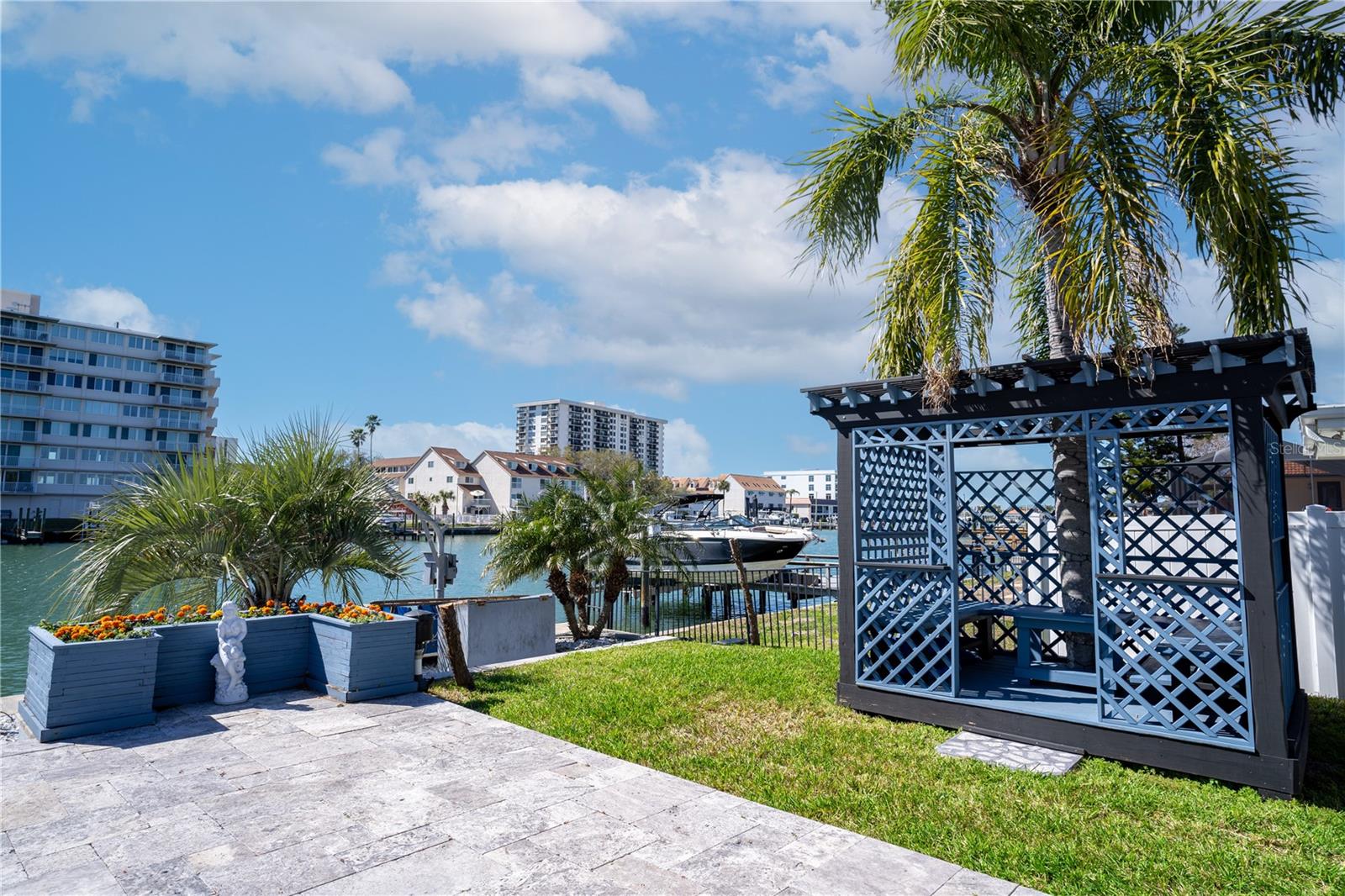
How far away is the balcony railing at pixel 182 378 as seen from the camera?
62.9 meters

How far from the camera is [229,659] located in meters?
6.84

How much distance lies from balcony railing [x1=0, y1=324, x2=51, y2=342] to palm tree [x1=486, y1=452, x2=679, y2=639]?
6354 centimetres

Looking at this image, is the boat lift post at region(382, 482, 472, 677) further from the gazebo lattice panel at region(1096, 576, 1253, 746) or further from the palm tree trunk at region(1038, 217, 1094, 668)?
the palm tree trunk at region(1038, 217, 1094, 668)

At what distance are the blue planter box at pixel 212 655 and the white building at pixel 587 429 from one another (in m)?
159

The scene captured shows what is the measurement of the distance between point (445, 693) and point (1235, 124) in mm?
8654

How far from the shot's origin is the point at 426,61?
382 inches

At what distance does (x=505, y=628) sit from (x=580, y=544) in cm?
227

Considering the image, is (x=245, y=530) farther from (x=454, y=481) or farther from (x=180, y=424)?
(x=454, y=481)

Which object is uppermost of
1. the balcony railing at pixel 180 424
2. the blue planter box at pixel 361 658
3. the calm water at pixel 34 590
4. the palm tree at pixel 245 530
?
the balcony railing at pixel 180 424

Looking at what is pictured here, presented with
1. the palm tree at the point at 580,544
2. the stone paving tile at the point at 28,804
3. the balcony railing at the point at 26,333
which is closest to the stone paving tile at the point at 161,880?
the stone paving tile at the point at 28,804

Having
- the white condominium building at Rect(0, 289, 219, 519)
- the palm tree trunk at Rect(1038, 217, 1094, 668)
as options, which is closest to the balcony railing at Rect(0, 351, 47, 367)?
the white condominium building at Rect(0, 289, 219, 519)

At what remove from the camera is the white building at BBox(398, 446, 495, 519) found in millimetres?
95500

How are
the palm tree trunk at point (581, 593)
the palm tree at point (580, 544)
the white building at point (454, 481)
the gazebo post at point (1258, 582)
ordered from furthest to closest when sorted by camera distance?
the white building at point (454, 481) → the palm tree trunk at point (581, 593) → the palm tree at point (580, 544) → the gazebo post at point (1258, 582)

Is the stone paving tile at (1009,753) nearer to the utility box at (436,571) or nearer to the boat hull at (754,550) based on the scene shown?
the utility box at (436,571)
